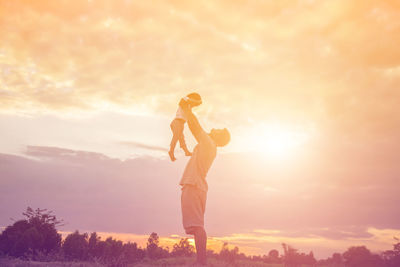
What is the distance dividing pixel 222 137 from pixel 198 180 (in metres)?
2.35

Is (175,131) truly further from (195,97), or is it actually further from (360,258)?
(360,258)

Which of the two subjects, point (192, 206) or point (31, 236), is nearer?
point (192, 206)

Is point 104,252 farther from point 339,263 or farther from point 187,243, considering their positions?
point 339,263

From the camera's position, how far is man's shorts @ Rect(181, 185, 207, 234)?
11.8 meters

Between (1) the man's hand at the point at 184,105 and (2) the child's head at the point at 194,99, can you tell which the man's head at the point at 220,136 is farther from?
(1) the man's hand at the point at 184,105

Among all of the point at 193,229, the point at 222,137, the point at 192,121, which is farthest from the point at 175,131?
the point at 193,229

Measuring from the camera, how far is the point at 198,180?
12328mm

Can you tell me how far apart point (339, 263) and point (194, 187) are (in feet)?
38.8

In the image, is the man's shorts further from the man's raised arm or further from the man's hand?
the man's hand

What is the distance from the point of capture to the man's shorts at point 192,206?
11.8 meters

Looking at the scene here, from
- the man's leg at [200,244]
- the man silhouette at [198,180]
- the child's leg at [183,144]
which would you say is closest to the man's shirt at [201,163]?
the man silhouette at [198,180]

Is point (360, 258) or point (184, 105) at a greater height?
point (184, 105)

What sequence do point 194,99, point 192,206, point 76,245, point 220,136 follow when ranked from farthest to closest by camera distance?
point 76,245, point 220,136, point 194,99, point 192,206

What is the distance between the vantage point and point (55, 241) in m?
18.4
